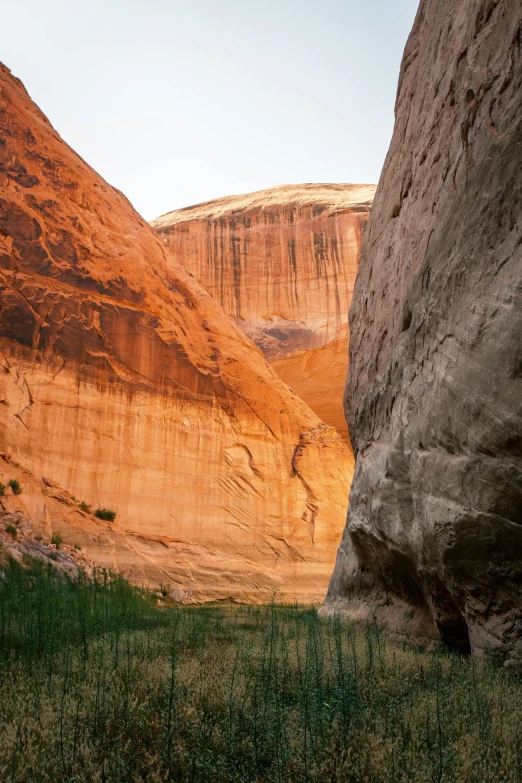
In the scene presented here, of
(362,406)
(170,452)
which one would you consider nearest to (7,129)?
(170,452)

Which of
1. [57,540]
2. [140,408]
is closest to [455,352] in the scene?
[57,540]

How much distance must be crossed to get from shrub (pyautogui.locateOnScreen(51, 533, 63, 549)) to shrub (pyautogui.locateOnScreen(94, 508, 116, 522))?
3.48 metres

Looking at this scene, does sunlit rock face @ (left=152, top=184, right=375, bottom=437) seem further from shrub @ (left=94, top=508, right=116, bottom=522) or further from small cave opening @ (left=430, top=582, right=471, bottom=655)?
small cave opening @ (left=430, top=582, right=471, bottom=655)

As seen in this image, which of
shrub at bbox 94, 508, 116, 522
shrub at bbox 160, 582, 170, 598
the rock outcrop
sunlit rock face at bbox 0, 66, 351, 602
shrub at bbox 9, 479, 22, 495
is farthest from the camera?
sunlit rock face at bbox 0, 66, 351, 602

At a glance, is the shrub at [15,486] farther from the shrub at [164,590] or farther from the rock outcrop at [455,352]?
the rock outcrop at [455,352]

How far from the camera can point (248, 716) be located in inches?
179

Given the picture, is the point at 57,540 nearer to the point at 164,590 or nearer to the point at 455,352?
the point at 164,590

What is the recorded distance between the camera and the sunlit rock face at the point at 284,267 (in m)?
45.9

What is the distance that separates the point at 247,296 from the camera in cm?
4694

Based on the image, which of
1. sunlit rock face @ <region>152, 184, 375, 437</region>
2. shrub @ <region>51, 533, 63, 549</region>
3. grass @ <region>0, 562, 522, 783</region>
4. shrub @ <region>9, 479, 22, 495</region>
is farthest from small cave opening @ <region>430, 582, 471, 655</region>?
sunlit rock face @ <region>152, 184, 375, 437</region>

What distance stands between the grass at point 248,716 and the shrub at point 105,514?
47.7ft

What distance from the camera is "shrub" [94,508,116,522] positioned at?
21.2 m

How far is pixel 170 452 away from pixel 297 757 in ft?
66.0

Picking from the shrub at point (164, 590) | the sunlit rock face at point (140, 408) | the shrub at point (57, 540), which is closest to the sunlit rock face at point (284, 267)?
the sunlit rock face at point (140, 408)
